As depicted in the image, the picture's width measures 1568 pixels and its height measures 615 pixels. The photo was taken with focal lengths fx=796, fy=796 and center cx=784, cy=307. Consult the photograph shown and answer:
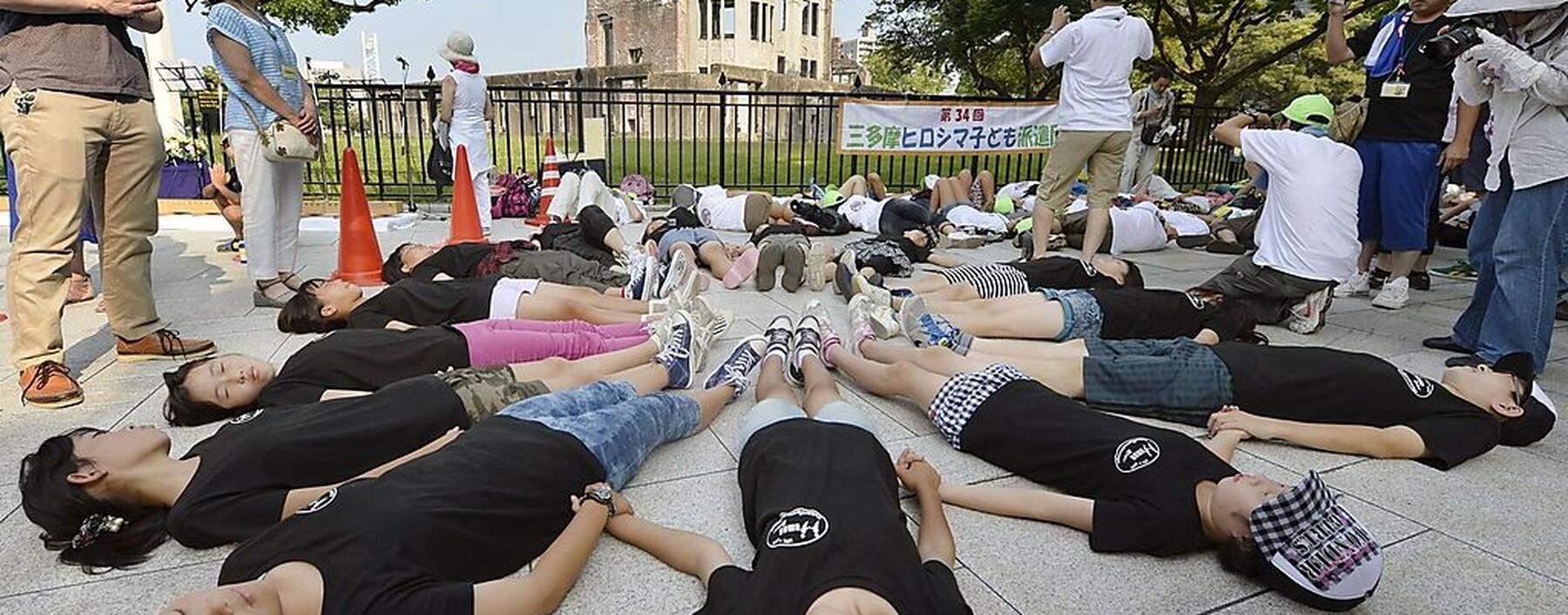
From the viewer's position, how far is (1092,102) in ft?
19.1

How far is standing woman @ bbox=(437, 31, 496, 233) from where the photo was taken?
7.27 meters

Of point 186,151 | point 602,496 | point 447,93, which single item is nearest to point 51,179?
point 602,496

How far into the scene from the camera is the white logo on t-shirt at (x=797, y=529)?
1.78m

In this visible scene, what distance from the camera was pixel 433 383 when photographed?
2668 mm

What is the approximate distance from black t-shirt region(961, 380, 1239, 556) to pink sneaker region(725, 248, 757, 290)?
2829 millimetres

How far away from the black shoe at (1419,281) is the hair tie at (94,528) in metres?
7.56

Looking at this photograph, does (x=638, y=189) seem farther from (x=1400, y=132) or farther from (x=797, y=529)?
(x=797, y=529)

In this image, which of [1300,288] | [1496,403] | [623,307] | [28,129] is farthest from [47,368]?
[1300,288]

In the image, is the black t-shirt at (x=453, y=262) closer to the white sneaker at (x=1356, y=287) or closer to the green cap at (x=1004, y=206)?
the white sneaker at (x=1356, y=287)

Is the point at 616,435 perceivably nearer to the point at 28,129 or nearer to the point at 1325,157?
the point at 28,129

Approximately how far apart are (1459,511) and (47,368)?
4955 mm

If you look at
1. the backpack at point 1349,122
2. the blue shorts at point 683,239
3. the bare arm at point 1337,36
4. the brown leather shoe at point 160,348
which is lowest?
the brown leather shoe at point 160,348

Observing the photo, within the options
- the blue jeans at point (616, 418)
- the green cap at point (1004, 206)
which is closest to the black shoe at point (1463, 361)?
the blue jeans at point (616, 418)

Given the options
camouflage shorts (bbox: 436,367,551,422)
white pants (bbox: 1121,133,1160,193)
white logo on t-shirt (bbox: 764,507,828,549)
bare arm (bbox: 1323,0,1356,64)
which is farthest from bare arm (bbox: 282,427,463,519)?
white pants (bbox: 1121,133,1160,193)
